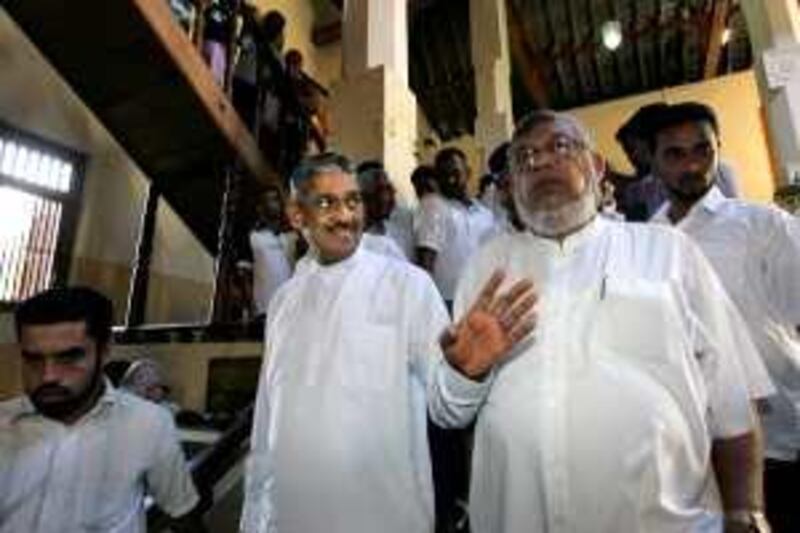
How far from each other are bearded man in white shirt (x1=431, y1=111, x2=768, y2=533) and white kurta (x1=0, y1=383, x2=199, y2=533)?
103cm

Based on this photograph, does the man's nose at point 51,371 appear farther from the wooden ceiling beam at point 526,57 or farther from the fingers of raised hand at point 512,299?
the wooden ceiling beam at point 526,57

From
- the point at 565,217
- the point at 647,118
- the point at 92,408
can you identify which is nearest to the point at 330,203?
the point at 565,217

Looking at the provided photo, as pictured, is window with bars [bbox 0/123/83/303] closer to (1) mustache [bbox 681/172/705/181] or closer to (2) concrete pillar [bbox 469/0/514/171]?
(2) concrete pillar [bbox 469/0/514/171]

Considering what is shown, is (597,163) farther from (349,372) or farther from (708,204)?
(349,372)

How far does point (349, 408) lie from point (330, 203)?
25.7 inches

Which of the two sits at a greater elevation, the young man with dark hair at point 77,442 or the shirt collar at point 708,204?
the shirt collar at point 708,204

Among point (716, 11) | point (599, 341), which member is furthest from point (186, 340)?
point (716, 11)

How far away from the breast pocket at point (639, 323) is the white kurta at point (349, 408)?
1.44ft

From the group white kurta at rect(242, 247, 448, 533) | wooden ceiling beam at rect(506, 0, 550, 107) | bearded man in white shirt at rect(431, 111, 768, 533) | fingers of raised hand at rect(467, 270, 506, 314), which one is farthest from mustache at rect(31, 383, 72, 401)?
wooden ceiling beam at rect(506, 0, 550, 107)

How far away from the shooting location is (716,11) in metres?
9.98

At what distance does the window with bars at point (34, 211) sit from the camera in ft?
20.3

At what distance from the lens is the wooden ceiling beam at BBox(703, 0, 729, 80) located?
9891 mm

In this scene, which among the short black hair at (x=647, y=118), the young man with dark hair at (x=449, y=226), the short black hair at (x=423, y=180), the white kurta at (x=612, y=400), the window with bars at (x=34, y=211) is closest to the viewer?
the white kurta at (x=612, y=400)

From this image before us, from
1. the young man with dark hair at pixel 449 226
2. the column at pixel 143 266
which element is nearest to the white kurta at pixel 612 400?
the young man with dark hair at pixel 449 226
